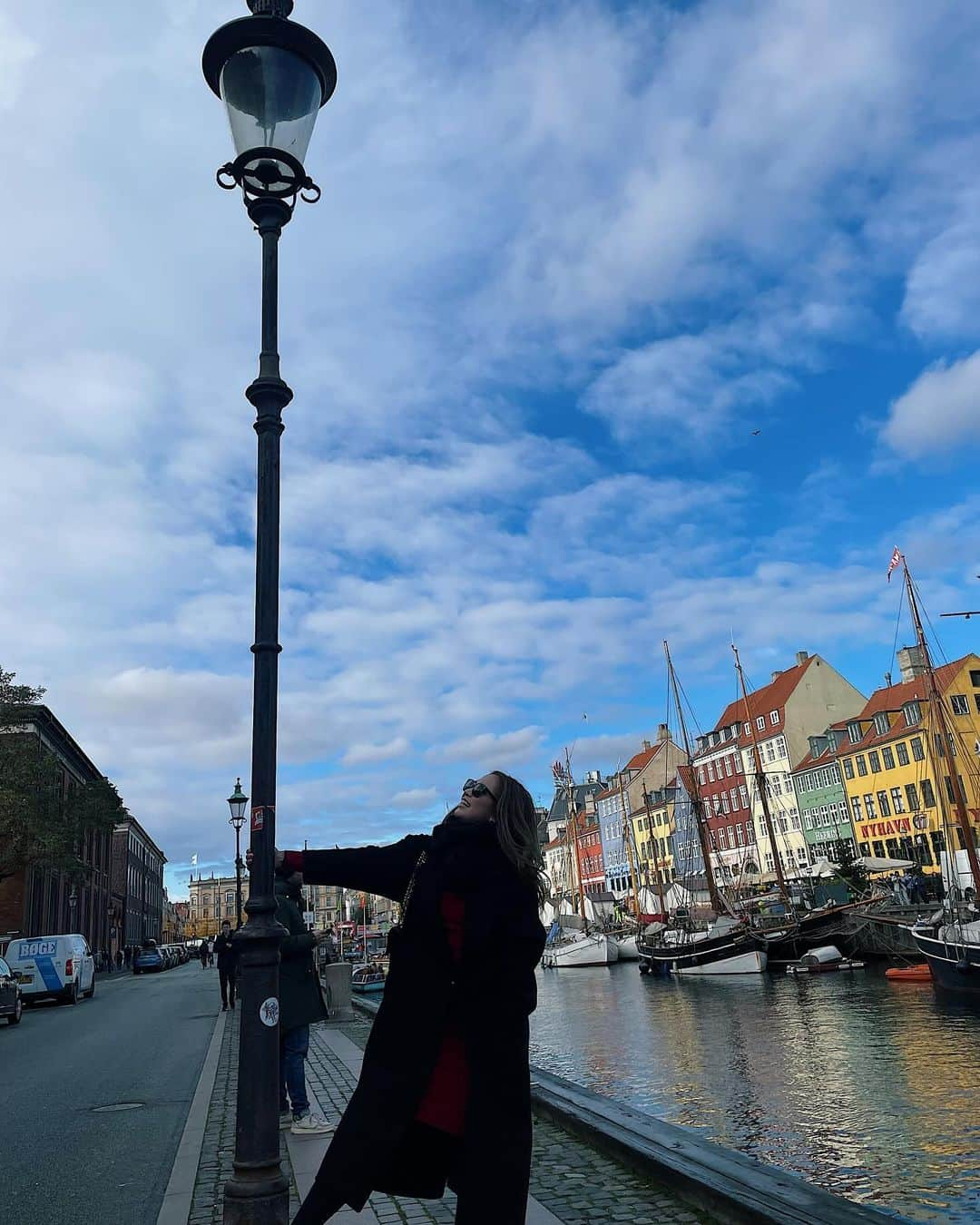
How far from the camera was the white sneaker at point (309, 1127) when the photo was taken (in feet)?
25.6

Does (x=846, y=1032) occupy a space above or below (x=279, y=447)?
below

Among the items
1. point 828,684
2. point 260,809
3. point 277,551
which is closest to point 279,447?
point 277,551

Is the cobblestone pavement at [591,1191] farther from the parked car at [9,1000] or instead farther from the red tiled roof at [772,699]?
the red tiled roof at [772,699]

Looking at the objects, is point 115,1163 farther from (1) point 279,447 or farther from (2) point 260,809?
(1) point 279,447

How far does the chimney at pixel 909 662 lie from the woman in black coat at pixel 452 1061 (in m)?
66.1

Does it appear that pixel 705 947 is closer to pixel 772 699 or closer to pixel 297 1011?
pixel 772 699

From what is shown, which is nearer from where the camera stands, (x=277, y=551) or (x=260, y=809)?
(x=260, y=809)

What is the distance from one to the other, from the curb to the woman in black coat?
3200 millimetres

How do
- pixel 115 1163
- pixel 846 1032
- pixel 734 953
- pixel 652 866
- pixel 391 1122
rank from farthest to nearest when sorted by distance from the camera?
pixel 652 866, pixel 734 953, pixel 846 1032, pixel 115 1163, pixel 391 1122

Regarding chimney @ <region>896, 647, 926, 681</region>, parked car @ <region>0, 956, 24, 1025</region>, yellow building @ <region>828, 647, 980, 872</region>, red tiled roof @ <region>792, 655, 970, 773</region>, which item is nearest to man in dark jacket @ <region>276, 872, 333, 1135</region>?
parked car @ <region>0, 956, 24, 1025</region>

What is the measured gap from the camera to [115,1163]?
7.71m

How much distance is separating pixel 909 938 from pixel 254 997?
42063 mm

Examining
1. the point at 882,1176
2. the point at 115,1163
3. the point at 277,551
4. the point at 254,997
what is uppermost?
the point at 277,551

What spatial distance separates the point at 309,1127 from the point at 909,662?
63.4 m
